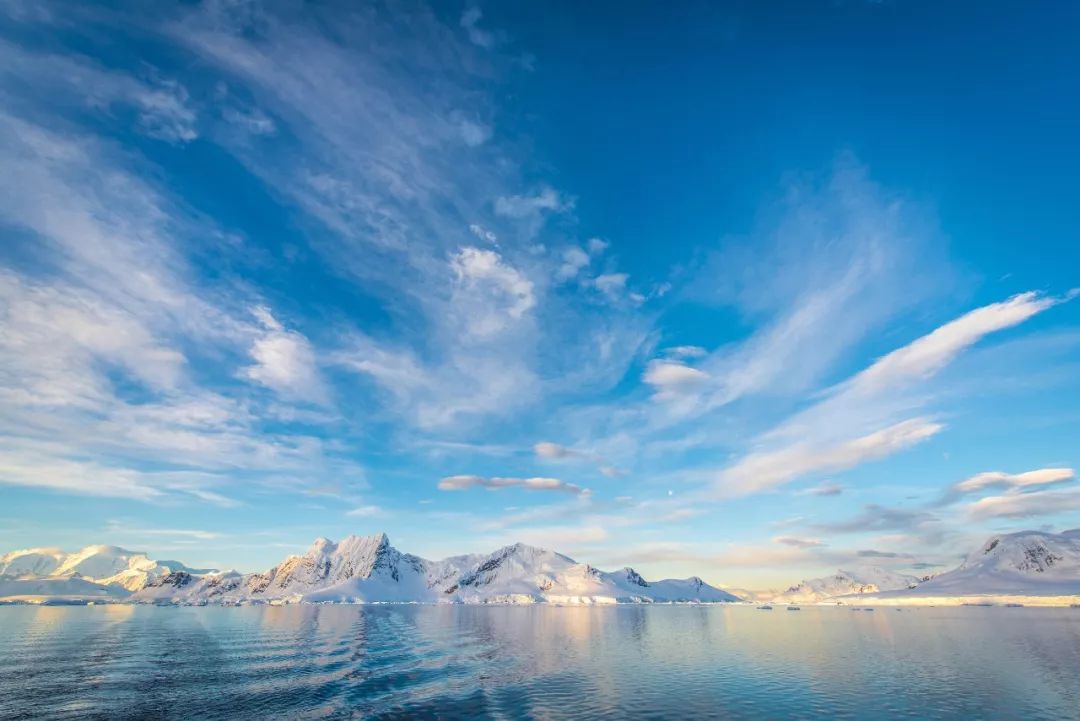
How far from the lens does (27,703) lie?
52688mm

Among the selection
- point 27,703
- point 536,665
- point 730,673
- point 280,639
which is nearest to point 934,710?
point 730,673

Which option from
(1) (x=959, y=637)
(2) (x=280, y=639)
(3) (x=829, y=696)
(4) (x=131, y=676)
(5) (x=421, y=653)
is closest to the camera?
(3) (x=829, y=696)

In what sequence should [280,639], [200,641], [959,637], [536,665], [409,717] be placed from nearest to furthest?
[409,717] < [536,665] < [200,641] < [280,639] < [959,637]

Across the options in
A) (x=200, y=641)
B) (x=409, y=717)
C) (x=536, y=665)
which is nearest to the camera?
(x=409, y=717)

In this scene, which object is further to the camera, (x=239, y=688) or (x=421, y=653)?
(x=421, y=653)

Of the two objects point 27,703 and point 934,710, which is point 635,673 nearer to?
point 934,710

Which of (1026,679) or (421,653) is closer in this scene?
(1026,679)

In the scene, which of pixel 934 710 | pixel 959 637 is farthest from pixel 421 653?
pixel 959 637

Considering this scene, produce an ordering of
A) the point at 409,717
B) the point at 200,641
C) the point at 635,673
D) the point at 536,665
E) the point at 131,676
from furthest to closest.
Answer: the point at 200,641 → the point at 536,665 → the point at 635,673 → the point at 131,676 → the point at 409,717

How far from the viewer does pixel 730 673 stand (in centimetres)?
7706

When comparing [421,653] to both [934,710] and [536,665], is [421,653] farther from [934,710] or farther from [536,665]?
[934,710]

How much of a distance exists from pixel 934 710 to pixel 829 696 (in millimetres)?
10516

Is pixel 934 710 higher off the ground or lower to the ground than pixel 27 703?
lower

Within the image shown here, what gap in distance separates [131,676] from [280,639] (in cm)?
6415
